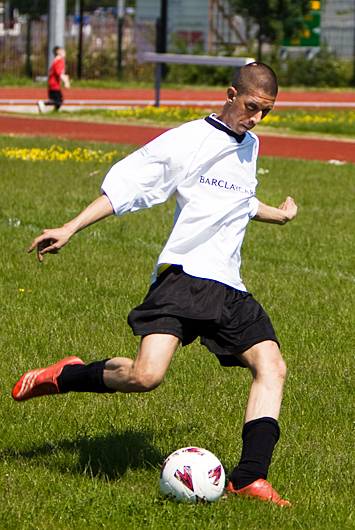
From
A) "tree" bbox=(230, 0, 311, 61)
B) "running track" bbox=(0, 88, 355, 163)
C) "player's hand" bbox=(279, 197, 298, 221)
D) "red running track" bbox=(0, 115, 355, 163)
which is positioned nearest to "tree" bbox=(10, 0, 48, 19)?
"tree" bbox=(230, 0, 311, 61)

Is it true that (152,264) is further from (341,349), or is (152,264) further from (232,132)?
(232,132)

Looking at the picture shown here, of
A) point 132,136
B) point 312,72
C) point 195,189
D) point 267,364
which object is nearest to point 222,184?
point 195,189

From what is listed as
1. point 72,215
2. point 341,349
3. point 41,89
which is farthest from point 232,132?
point 41,89

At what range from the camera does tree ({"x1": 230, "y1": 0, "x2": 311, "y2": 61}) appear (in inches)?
1873

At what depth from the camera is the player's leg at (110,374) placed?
550 centimetres

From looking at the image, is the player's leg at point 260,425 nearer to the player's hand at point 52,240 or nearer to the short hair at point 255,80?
Answer: the player's hand at point 52,240

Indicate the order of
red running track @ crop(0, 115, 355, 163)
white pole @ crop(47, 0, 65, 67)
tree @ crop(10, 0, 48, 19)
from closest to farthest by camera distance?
red running track @ crop(0, 115, 355, 163) < white pole @ crop(47, 0, 65, 67) < tree @ crop(10, 0, 48, 19)

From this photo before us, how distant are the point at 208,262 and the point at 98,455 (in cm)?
112

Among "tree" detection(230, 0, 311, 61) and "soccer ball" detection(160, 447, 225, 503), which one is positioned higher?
"soccer ball" detection(160, 447, 225, 503)

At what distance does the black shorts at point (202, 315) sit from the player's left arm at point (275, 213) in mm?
531

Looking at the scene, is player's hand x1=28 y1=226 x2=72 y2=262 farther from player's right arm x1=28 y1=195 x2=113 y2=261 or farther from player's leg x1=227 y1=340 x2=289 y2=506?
player's leg x1=227 y1=340 x2=289 y2=506

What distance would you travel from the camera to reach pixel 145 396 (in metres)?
7.14

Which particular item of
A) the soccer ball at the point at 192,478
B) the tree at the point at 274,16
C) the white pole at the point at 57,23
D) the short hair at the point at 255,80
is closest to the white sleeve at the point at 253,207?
the short hair at the point at 255,80

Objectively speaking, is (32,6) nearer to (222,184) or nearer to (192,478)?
(222,184)
